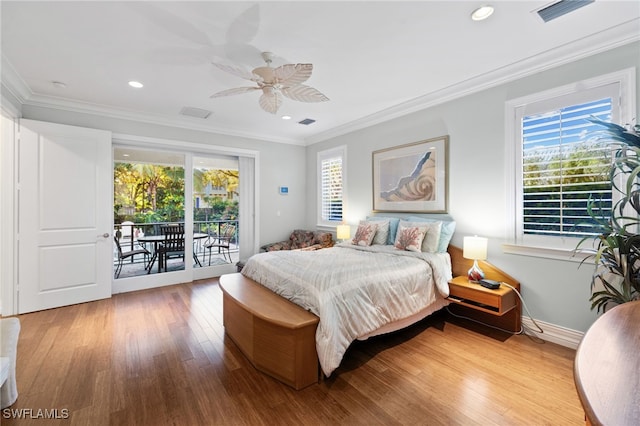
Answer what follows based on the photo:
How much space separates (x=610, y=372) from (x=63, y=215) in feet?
16.6

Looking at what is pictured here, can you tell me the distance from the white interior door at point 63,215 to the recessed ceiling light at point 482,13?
4.55m

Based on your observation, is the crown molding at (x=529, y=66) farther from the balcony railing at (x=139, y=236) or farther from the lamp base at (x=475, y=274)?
the balcony railing at (x=139, y=236)

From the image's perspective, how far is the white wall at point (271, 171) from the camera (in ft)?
14.7

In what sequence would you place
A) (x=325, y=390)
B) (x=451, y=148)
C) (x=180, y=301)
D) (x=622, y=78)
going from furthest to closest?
(x=180, y=301) → (x=451, y=148) → (x=622, y=78) → (x=325, y=390)

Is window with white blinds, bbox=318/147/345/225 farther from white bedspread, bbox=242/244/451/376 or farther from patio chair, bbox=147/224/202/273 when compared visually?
patio chair, bbox=147/224/202/273

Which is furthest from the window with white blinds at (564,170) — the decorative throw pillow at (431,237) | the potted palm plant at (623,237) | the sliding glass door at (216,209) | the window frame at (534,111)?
the sliding glass door at (216,209)

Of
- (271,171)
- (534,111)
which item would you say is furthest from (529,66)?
(271,171)

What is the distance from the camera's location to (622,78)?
2.31 meters

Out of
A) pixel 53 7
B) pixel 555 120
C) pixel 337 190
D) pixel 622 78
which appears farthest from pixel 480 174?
pixel 53 7

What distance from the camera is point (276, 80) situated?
248 centimetres

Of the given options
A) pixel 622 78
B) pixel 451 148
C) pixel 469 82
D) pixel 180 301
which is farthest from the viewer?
pixel 180 301

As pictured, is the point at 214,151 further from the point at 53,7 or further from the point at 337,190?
the point at 53,7

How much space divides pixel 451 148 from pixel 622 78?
1485 millimetres

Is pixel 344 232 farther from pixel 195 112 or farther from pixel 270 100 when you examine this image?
pixel 195 112
